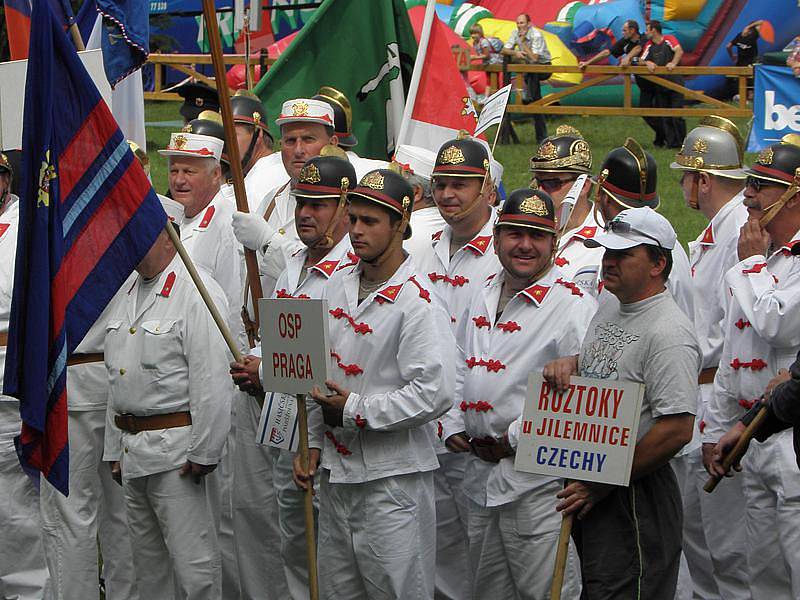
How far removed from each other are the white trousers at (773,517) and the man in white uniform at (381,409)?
1.63 m

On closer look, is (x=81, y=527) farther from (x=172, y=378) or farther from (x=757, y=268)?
(x=757, y=268)

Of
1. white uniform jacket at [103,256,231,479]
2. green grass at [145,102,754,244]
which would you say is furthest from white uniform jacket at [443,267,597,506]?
green grass at [145,102,754,244]

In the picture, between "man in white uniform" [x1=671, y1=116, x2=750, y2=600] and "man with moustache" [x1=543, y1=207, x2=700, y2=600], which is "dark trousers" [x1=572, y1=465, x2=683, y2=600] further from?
"man in white uniform" [x1=671, y1=116, x2=750, y2=600]

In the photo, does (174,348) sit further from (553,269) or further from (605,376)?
(605,376)

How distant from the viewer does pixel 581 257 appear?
7531 millimetres

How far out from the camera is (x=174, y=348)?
7.15 metres

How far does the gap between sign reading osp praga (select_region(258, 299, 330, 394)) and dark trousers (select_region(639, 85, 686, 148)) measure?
51.5ft

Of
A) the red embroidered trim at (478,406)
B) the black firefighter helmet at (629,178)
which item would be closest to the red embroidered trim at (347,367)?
the red embroidered trim at (478,406)

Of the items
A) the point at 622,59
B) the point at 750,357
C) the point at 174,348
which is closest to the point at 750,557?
the point at 750,357

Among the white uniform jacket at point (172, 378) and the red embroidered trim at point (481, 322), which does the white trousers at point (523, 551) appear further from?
the white uniform jacket at point (172, 378)

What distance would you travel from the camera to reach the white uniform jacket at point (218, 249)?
8.45 m

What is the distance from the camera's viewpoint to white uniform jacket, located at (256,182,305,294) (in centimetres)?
766

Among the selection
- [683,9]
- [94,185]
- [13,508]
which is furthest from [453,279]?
[683,9]

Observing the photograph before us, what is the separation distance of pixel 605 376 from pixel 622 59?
18.2 m
